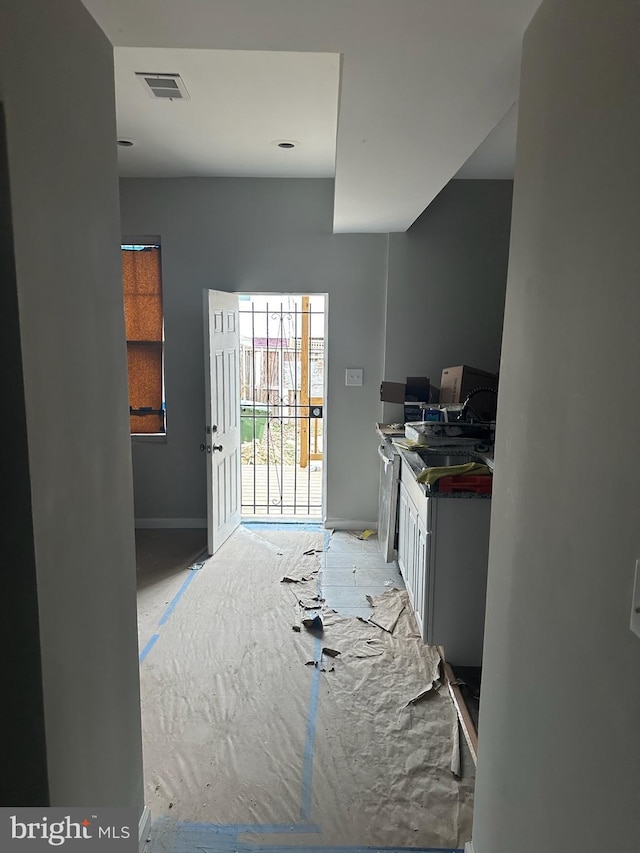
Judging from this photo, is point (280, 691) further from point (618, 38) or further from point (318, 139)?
point (318, 139)

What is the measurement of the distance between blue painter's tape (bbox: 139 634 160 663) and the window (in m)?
2.02

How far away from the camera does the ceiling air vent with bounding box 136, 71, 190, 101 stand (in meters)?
2.58

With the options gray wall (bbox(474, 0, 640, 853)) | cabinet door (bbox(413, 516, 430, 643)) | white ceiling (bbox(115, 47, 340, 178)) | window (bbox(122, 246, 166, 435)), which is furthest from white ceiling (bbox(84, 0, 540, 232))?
cabinet door (bbox(413, 516, 430, 643))

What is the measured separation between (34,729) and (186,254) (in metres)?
3.91

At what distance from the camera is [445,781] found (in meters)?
2.18

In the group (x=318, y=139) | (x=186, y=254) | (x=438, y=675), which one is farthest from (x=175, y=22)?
(x=186, y=254)

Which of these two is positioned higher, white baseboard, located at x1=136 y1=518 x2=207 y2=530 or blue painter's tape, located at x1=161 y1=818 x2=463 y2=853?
white baseboard, located at x1=136 y1=518 x2=207 y2=530

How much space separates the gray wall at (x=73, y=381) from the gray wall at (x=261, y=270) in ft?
9.72

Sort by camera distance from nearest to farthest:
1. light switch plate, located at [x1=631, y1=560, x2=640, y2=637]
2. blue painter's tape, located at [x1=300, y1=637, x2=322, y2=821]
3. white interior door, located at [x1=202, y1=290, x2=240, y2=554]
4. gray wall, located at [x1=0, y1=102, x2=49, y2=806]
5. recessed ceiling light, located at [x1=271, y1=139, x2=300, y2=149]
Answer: light switch plate, located at [x1=631, y1=560, x2=640, y2=637] → gray wall, located at [x1=0, y1=102, x2=49, y2=806] → blue painter's tape, located at [x1=300, y1=637, x2=322, y2=821] → recessed ceiling light, located at [x1=271, y1=139, x2=300, y2=149] → white interior door, located at [x1=202, y1=290, x2=240, y2=554]

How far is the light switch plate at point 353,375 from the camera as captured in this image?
15.2 ft

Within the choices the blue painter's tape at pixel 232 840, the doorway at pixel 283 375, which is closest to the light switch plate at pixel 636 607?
the blue painter's tape at pixel 232 840

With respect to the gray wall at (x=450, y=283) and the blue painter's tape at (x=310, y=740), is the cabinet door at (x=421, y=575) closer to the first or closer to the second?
the blue painter's tape at (x=310, y=740)

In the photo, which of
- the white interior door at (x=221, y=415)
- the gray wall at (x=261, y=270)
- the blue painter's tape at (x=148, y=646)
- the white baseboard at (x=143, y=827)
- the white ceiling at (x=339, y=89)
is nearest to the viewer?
the white ceiling at (x=339, y=89)

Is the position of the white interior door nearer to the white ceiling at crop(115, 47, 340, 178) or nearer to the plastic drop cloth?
the plastic drop cloth
